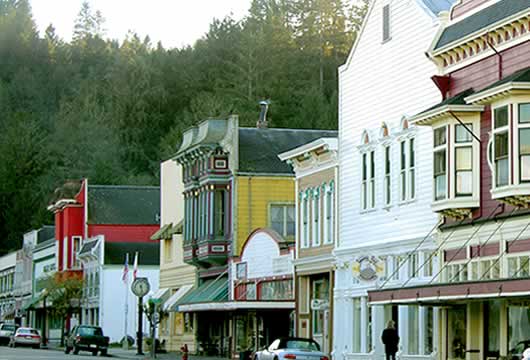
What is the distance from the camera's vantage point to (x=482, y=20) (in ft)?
122


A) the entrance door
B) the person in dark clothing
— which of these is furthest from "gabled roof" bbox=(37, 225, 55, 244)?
the entrance door

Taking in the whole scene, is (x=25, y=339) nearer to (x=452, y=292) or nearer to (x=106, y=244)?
(x=106, y=244)

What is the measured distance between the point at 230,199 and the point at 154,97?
251 ft

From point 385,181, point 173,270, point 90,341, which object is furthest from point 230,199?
point 385,181

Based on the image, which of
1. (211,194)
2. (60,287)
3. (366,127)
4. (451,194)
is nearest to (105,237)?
(60,287)

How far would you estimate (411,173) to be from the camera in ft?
140

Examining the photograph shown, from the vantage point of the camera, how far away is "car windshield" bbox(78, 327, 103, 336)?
67.7 m

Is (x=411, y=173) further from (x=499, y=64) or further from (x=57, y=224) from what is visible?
(x=57, y=224)

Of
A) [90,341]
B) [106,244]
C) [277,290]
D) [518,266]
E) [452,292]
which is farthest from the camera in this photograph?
[106,244]

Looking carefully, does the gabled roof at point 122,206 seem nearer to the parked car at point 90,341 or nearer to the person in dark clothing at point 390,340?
the parked car at point 90,341

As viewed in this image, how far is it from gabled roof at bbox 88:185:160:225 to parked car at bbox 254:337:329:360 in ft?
176

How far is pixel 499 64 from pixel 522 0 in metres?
1.85

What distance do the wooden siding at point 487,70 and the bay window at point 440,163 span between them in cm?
132

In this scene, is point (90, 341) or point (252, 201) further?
point (90, 341)
